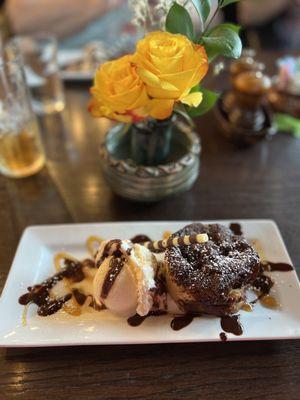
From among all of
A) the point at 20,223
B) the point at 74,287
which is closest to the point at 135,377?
the point at 74,287

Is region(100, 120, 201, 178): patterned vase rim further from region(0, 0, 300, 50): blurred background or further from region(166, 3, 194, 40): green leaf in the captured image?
region(0, 0, 300, 50): blurred background

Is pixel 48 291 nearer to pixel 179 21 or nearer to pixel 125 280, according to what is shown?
pixel 125 280

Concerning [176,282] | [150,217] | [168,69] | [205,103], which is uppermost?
[168,69]

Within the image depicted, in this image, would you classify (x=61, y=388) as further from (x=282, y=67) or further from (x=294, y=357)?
(x=282, y=67)

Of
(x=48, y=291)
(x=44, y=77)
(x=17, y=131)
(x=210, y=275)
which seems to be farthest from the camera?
(x=44, y=77)

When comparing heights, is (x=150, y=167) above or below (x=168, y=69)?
below

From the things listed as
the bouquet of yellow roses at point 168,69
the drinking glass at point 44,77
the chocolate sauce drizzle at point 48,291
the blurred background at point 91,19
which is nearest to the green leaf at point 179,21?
the bouquet of yellow roses at point 168,69

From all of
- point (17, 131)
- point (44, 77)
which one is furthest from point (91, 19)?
point (17, 131)
